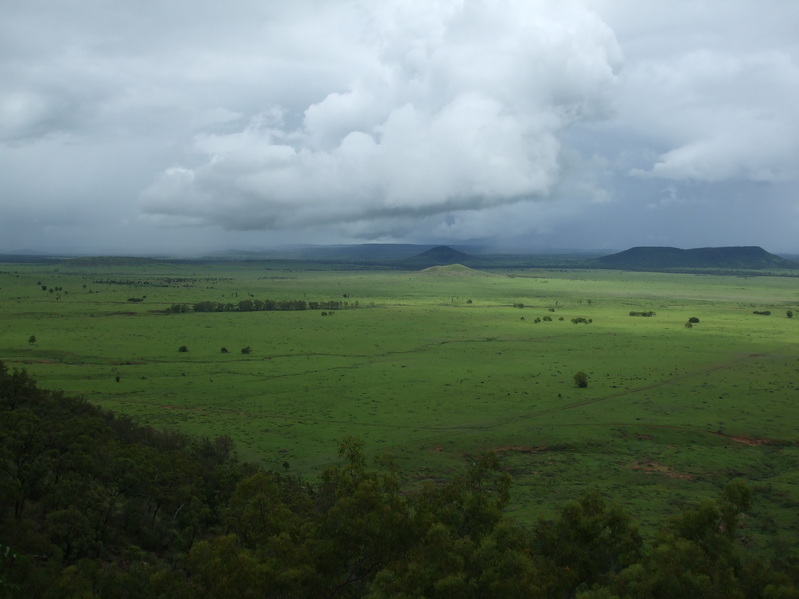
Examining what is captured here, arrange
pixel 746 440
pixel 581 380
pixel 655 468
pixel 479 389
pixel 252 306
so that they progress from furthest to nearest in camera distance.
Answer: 1. pixel 252 306
2. pixel 581 380
3. pixel 479 389
4. pixel 746 440
5. pixel 655 468

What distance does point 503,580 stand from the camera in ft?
51.0

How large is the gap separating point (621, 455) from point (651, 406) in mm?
12149

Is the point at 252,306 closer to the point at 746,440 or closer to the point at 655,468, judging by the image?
the point at 746,440

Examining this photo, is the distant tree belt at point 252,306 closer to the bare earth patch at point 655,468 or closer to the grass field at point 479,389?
the grass field at point 479,389

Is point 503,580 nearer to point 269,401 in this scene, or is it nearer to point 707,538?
point 707,538

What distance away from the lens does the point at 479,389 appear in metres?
53.9

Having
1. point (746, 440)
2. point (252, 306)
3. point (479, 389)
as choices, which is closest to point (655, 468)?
point (746, 440)

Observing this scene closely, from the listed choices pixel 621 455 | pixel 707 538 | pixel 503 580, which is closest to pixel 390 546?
pixel 503 580

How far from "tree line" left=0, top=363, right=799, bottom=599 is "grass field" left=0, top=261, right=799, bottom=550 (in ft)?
27.4

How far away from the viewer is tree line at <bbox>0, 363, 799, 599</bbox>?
15758 mm

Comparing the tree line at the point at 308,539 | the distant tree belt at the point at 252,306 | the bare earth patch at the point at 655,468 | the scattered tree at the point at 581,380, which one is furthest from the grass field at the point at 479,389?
the tree line at the point at 308,539

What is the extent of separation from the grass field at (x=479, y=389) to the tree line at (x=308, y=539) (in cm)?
836

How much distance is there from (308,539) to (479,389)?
37319 mm

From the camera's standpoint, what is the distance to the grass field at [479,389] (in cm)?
3466
